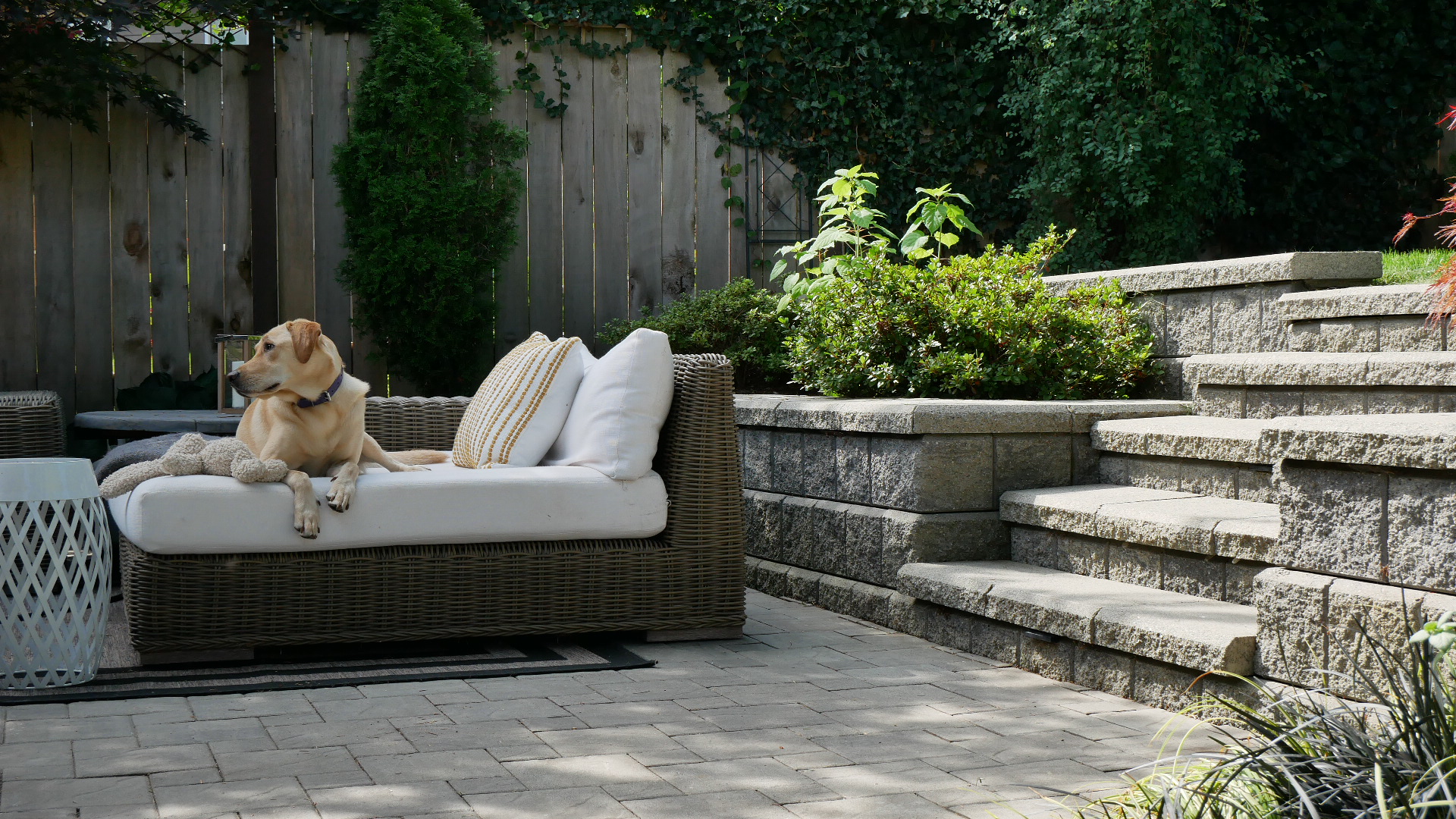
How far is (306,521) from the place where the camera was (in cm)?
354

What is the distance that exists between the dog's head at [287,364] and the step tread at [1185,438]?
8.13 feet

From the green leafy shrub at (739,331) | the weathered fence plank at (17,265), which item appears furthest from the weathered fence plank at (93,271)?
the green leafy shrub at (739,331)

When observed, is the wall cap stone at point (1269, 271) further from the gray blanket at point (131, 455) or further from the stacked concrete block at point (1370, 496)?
the gray blanket at point (131, 455)

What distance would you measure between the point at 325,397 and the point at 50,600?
91 centimetres

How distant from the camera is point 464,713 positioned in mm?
3111

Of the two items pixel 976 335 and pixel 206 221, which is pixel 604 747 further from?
pixel 206 221

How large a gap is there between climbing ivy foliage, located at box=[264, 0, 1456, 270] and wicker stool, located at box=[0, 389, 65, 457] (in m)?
3.40

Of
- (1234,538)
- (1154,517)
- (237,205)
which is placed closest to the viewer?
(1234,538)

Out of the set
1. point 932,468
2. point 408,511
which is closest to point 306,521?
point 408,511

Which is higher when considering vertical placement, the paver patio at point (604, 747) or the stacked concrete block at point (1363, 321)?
the stacked concrete block at point (1363, 321)

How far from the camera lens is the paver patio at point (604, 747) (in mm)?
2443

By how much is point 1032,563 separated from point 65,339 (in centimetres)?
500

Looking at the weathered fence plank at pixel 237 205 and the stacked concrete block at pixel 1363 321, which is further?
the weathered fence plank at pixel 237 205

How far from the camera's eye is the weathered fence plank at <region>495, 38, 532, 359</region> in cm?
701
